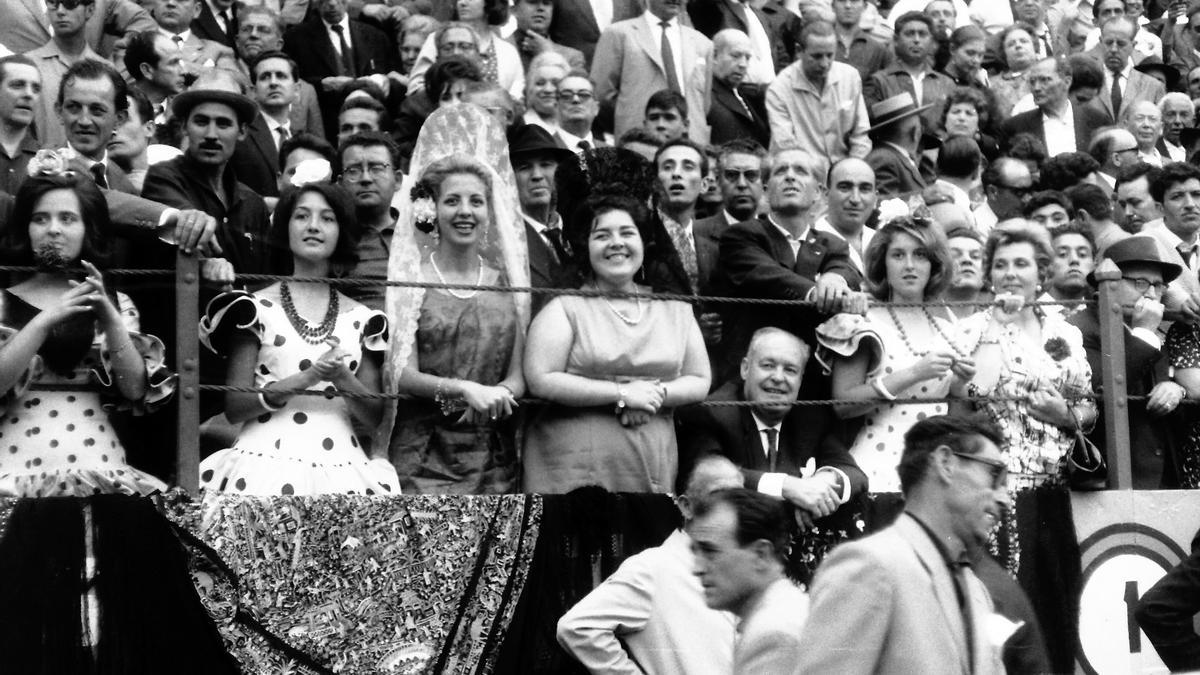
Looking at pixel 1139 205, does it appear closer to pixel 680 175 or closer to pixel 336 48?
pixel 680 175

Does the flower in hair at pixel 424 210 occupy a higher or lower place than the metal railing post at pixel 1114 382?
higher

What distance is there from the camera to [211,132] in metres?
9.08

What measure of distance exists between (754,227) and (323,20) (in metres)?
4.96

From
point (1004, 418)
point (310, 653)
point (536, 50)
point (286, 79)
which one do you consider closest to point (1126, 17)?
point (536, 50)

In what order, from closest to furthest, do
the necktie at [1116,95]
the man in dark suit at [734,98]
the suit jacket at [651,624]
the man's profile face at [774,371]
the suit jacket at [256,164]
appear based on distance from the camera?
the suit jacket at [651,624]
the man's profile face at [774,371]
the suit jacket at [256,164]
the man in dark suit at [734,98]
the necktie at [1116,95]

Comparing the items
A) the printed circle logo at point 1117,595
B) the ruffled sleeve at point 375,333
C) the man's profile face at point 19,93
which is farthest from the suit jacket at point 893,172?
the ruffled sleeve at point 375,333

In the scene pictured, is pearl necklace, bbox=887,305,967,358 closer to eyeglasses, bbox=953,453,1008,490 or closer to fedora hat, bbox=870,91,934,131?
eyeglasses, bbox=953,453,1008,490

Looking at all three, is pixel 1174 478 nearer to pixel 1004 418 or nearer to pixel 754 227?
pixel 1004 418

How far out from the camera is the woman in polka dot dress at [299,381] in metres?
7.83

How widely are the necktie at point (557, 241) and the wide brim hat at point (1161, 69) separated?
8.57m

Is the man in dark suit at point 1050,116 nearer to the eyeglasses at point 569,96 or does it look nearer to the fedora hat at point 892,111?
the fedora hat at point 892,111

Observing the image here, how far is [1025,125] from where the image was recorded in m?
15.4

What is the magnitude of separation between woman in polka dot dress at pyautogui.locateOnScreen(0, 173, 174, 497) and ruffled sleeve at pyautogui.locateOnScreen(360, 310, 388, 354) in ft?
2.68

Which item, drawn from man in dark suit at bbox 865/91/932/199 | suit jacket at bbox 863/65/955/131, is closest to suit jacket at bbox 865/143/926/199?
man in dark suit at bbox 865/91/932/199
